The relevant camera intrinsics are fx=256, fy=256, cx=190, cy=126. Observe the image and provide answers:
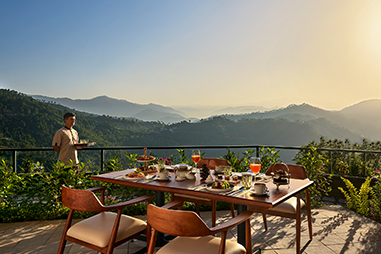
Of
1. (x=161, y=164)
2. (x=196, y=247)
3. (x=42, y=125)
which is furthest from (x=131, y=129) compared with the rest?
(x=196, y=247)

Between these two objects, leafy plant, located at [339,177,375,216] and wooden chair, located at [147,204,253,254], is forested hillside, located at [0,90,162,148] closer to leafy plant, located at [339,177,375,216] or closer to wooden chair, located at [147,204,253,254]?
leafy plant, located at [339,177,375,216]

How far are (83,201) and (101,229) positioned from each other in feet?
0.87

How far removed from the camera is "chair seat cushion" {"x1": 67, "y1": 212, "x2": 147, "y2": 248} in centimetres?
179

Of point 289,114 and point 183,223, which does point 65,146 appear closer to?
point 183,223

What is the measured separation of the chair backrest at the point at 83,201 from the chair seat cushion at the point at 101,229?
200 mm

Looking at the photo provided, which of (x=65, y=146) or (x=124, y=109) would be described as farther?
(x=124, y=109)

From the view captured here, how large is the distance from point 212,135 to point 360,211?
1654 cm

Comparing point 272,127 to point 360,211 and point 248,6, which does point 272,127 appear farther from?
point 360,211

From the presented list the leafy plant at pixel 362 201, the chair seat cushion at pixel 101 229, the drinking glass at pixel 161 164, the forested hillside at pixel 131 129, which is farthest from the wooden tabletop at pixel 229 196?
the forested hillside at pixel 131 129

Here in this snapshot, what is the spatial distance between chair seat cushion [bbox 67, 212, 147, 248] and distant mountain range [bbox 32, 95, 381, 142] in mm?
16540

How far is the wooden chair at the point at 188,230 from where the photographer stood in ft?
4.41

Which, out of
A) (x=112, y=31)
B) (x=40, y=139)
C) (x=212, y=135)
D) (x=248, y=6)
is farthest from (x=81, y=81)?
(x=248, y=6)

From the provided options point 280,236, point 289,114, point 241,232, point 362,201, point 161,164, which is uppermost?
point 289,114

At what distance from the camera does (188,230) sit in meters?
1.35
